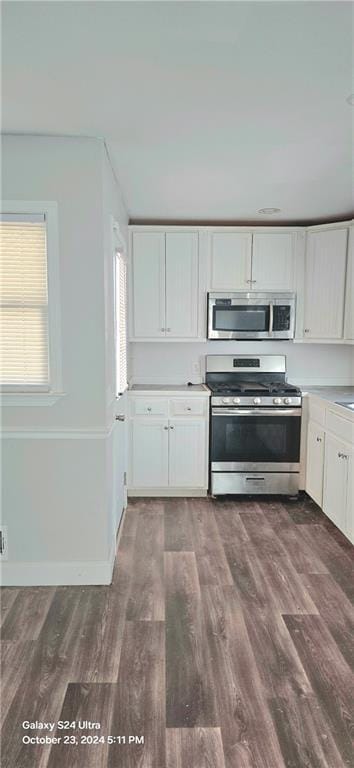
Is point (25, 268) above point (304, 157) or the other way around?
the other way around

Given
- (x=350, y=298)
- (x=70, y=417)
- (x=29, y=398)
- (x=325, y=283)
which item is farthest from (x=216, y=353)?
(x=29, y=398)

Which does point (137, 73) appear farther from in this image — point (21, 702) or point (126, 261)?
point (21, 702)

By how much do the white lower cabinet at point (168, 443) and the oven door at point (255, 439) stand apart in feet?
0.39

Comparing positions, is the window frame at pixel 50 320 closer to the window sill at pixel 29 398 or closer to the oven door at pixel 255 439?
the window sill at pixel 29 398

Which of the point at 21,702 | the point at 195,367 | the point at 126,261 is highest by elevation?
the point at 126,261

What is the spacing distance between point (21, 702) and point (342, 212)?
3798 mm

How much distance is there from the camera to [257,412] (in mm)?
3707

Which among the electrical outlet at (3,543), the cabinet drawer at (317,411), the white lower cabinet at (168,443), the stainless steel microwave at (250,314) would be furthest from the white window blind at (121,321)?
the cabinet drawer at (317,411)

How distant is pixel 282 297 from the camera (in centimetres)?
393

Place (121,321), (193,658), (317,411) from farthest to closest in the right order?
1. (317,411)
2. (121,321)
3. (193,658)

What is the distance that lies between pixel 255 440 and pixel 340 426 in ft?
2.67

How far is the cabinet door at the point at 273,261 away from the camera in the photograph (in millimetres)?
3885

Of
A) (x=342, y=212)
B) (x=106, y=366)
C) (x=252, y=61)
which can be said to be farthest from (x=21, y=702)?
(x=342, y=212)

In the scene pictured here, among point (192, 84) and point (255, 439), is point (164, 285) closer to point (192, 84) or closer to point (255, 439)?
point (255, 439)
